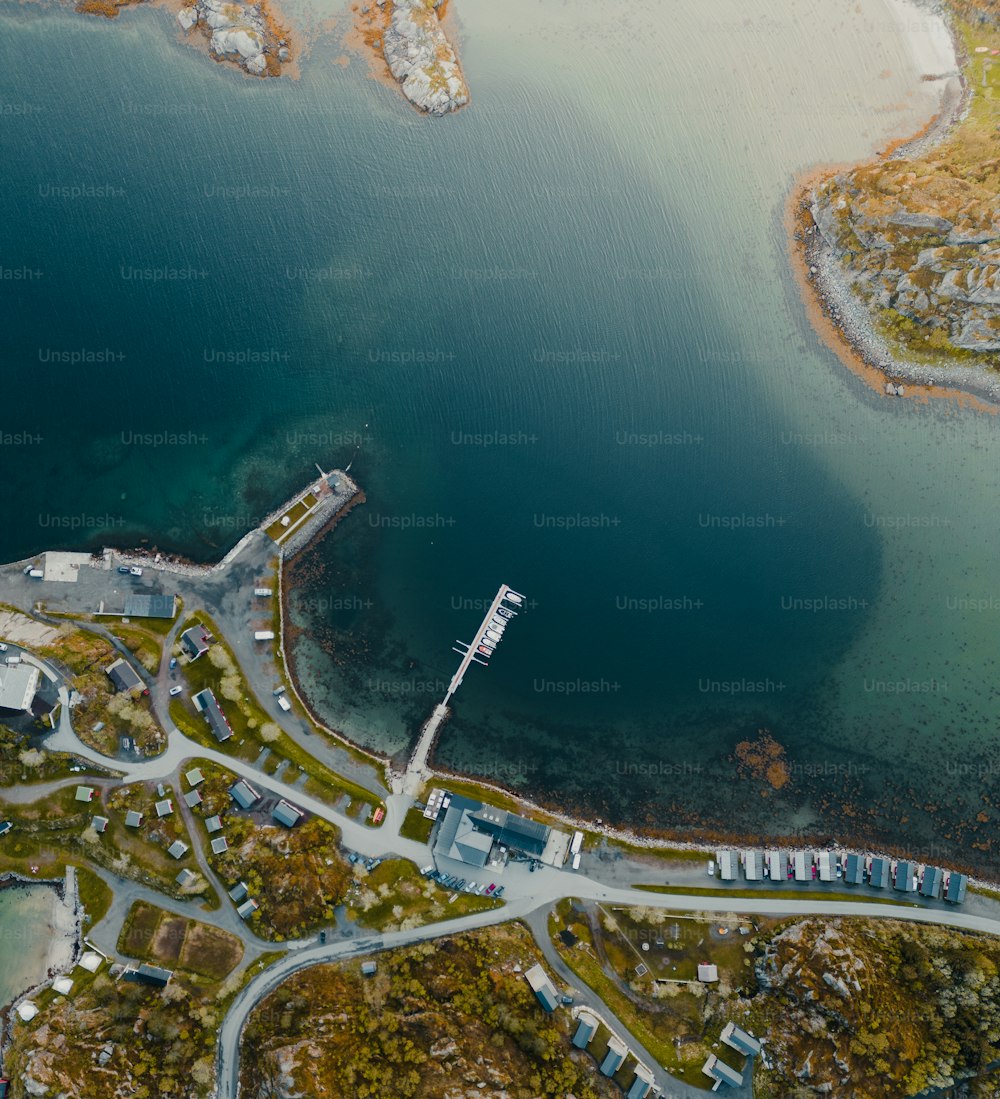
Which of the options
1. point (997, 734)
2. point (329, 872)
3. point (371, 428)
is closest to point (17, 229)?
point (371, 428)

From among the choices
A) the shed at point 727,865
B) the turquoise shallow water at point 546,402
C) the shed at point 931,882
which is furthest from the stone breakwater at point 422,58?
the shed at point 931,882

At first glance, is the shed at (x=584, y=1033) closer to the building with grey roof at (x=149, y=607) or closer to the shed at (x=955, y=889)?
the shed at (x=955, y=889)

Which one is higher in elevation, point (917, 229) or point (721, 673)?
point (917, 229)

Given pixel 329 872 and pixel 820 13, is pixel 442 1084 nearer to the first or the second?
pixel 329 872

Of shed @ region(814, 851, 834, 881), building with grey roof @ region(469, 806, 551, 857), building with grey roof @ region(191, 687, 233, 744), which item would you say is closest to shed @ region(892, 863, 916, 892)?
shed @ region(814, 851, 834, 881)

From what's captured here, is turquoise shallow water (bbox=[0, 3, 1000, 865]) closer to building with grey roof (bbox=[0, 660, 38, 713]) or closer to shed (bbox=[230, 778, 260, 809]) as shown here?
shed (bbox=[230, 778, 260, 809])

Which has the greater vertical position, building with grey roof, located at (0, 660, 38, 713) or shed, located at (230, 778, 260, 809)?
building with grey roof, located at (0, 660, 38, 713)

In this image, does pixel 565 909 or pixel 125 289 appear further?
pixel 125 289
